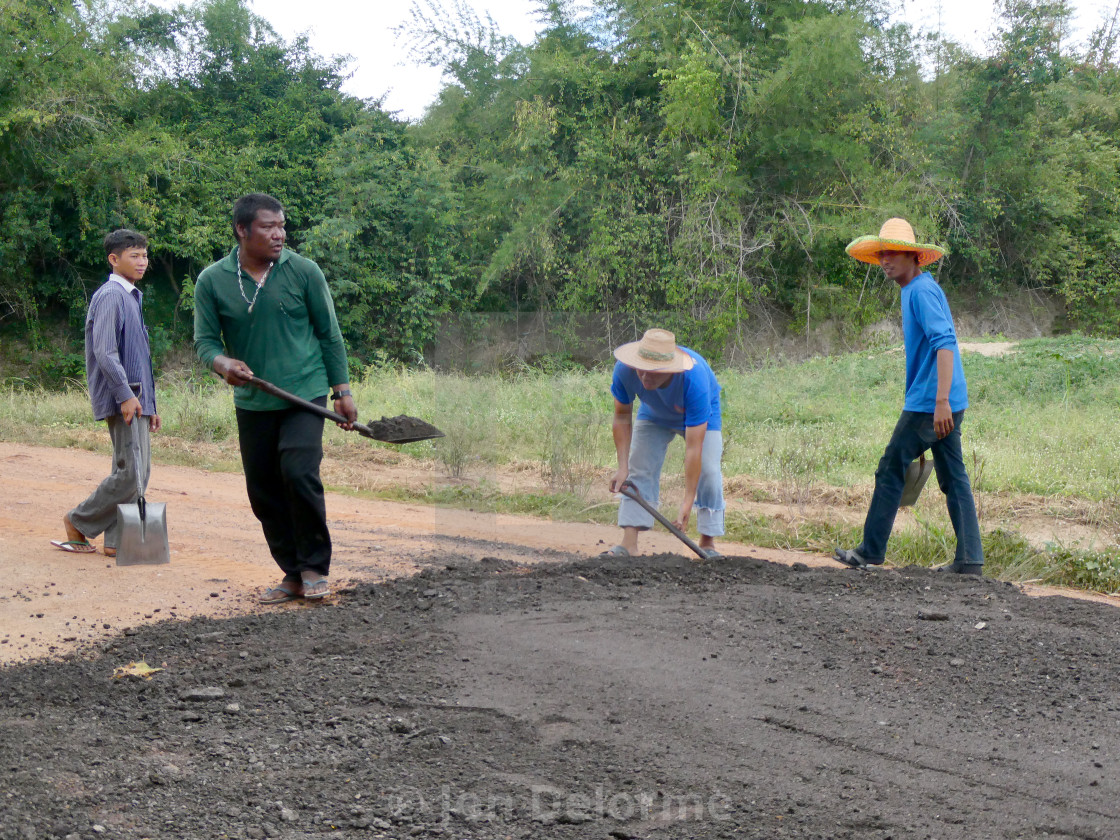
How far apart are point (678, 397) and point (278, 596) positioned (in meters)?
2.22

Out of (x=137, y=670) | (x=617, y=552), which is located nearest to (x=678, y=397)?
(x=617, y=552)

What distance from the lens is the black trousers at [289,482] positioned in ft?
15.0

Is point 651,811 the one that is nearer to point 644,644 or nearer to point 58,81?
point 644,644

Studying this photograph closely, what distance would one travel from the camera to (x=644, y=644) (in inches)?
154

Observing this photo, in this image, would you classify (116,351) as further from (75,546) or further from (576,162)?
(576,162)

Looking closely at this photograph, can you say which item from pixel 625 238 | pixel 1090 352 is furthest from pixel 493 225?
pixel 1090 352

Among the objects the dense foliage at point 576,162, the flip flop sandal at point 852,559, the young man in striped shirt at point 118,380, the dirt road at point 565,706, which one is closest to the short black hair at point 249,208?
the young man in striped shirt at point 118,380

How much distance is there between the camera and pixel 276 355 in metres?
4.59

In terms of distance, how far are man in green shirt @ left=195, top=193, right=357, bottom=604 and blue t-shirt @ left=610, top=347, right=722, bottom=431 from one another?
1485 millimetres

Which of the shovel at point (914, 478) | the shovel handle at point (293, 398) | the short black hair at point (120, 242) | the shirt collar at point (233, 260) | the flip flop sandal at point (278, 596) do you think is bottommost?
the flip flop sandal at point (278, 596)

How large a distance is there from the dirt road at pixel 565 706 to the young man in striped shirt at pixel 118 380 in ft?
1.40

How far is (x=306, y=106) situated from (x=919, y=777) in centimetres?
2083

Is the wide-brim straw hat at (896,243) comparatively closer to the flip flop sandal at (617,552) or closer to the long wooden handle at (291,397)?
the flip flop sandal at (617,552)

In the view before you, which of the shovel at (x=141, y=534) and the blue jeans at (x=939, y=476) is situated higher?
the blue jeans at (x=939, y=476)
